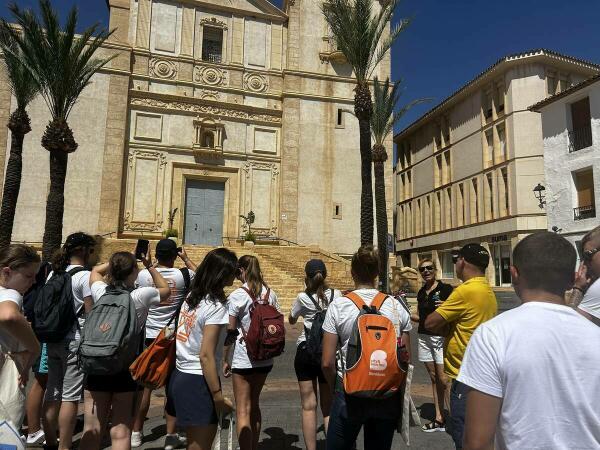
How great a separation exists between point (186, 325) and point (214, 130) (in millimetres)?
23649

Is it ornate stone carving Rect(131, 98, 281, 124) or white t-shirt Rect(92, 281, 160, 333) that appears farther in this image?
ornate stone carving Rect(131, 98, 281, 124)

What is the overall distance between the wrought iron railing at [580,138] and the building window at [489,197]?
10.9m

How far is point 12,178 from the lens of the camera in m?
17.4

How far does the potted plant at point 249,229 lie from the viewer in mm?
23453

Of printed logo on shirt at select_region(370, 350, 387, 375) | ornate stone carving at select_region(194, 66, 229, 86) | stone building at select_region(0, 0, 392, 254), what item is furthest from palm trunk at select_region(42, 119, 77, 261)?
printed logo on shirt at select_region(370, 350, 387, 375)

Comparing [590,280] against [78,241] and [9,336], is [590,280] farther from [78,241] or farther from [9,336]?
[78,241]

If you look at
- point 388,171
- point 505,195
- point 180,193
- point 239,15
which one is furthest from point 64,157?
point 505,195

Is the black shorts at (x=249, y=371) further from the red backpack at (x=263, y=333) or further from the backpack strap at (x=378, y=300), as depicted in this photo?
the backpack strap at (x=378, y=300)

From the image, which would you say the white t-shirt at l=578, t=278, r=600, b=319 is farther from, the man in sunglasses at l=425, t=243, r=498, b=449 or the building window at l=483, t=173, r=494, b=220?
the building window at l=483, t=173, r=494, b=220

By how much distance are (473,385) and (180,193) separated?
81.0ft

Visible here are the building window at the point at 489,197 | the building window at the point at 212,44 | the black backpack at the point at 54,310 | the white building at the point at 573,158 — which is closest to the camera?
the black backpack at the point at 54,310

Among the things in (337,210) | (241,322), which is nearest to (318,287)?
(241,322)

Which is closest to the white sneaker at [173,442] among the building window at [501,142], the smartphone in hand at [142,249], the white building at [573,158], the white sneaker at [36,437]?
the white sneaker at [36,437]

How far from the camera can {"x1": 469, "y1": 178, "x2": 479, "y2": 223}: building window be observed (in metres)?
33.5
